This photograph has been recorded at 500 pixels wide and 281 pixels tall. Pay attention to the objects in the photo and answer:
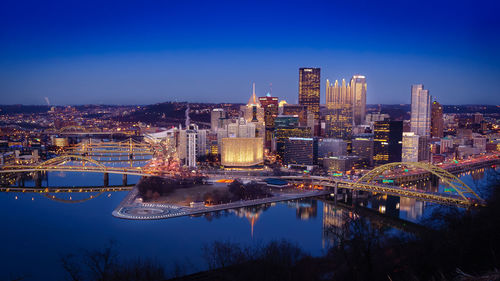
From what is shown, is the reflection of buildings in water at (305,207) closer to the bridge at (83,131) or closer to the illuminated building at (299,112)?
the illuminated building at (299,112)

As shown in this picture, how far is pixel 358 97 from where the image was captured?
50.7 m

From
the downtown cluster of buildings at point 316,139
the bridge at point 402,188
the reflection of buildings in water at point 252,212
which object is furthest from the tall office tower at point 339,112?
the reflection of buildings in water at point 252,212

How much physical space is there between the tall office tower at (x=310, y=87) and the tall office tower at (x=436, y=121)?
12.1 meters

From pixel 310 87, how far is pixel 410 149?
18742 mm

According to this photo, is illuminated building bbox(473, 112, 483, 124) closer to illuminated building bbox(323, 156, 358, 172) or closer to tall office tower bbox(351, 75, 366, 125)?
tall office tower bbox(351, 75, 366, 125)

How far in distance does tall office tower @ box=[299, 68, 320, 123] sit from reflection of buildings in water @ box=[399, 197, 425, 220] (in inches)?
1201

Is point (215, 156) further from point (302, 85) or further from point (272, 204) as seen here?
point (302, 85)

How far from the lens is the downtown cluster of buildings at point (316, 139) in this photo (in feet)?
87.5

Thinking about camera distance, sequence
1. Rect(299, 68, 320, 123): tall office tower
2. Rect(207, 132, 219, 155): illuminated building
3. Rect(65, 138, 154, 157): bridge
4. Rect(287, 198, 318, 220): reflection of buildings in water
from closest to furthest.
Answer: Rect(287, 198, 318, 220): reflection of buildings in water, Rect(207, 132, 219, 155): illuminated building, Rect(65, 138, 154, 157): bridge, Rect(299, 68, 320, 123): tall office tower

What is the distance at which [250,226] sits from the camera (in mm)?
13102

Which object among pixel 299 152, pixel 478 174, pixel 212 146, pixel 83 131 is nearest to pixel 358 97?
pixel 299 152

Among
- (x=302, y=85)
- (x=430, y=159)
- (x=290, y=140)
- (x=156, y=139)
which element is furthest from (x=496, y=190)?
(x=302, y=85)

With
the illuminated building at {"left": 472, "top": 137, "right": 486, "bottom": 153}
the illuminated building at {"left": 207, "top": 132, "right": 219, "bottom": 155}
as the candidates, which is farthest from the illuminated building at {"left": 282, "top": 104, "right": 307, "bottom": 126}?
the illuminated building at {"left": 472, "top": 137, "right": 486, "bottom": 153}

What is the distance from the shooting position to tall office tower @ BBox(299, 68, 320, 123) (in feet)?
156
